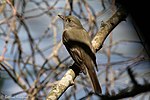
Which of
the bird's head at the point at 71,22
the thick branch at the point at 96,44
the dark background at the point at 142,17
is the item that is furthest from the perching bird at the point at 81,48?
the dark background at the point at 142,17

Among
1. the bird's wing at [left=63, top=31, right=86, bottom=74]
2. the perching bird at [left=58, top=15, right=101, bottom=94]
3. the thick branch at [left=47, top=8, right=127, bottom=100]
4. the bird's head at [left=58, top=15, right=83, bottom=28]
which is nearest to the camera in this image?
the thick branch at [left=47, top=8, right=127, bottom=100]

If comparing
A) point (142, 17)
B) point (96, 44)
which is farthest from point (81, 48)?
point (142, 17)

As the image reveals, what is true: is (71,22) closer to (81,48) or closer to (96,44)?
(81,48)

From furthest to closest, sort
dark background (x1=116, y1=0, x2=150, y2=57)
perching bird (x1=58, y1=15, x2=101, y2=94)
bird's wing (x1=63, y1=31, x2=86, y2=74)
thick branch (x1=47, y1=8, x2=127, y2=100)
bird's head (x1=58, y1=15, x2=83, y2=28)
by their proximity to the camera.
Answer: bird's head (x1=58, y1=15, x2=83, y2=28)
bird's wing (x1=63, y1=31, x2=86, y2=74)
perching bird (x1=58, y1=15, x2=101, y2=94)
thick branch (x1=47, y1=8, x2=127, y2=100)
dark background (x1=116, y1=0, x2=150, y2=57)

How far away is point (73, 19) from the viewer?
9.78ft

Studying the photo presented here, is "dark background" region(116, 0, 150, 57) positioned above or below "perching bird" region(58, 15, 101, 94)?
above

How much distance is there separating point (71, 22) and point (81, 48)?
614mm

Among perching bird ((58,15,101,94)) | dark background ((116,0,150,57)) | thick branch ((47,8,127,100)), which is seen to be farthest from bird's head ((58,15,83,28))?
dark background ((116,0,150,57))

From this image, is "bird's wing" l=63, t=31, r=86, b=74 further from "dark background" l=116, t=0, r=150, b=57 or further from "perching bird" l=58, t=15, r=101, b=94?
"dark background" l=116, t=0, r=150, b=57

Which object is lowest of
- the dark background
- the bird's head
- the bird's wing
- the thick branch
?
the bird's wing

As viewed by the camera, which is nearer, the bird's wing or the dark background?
the dark background

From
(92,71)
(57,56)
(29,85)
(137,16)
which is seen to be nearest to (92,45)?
(92,71)

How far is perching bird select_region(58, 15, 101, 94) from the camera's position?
228 centimetres

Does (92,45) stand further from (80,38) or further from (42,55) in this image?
(42,55)
